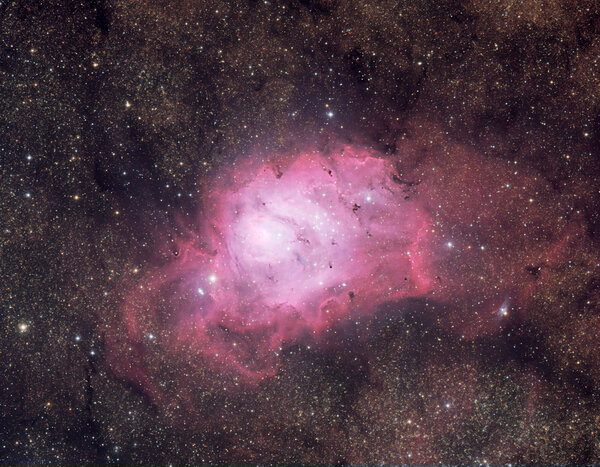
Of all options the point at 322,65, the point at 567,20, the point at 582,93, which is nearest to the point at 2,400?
the point at 322,65

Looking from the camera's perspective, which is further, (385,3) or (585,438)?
(585,438)

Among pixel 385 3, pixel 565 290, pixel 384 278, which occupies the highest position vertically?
pixel 385 3

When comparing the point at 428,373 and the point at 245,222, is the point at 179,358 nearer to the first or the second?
the point at 245,222

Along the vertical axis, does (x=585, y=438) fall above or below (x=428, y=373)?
below
